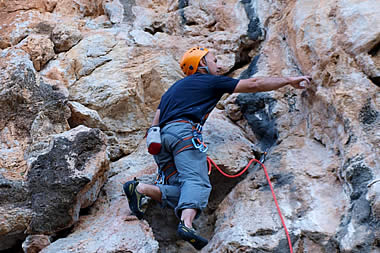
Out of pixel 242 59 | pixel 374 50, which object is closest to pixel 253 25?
pixel 242 59

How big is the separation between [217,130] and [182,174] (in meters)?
1.14

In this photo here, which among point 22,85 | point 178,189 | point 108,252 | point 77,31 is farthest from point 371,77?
point 77,31

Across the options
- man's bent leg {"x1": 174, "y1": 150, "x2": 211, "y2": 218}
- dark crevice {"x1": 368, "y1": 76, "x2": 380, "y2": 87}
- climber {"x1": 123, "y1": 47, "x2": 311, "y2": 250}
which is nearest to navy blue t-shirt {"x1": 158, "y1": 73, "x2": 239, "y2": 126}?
climber {"x1": 123, "y1": 47, "x2": 311, "y2": 250}

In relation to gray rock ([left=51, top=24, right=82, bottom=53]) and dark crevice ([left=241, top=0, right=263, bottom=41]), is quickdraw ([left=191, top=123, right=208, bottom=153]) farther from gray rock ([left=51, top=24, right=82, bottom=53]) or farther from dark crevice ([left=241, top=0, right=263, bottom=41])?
gray rock ([left=51, top=24, right=82, bottom=53])

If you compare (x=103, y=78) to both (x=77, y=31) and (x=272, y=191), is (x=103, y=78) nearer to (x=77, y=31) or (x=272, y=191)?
(x=77, y=31)

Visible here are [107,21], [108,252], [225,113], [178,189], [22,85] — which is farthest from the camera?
[107,21]

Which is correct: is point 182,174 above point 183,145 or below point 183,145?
below

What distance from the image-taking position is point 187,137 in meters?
4.20

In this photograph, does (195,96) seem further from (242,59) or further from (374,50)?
(242,59)

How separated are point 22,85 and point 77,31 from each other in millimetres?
1714

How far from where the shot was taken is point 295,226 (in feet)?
12.8

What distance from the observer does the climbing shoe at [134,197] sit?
3994 mm

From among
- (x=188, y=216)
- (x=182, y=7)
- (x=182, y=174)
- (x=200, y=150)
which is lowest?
(x=188, y=216)

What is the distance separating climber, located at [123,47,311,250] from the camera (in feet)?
12.9
